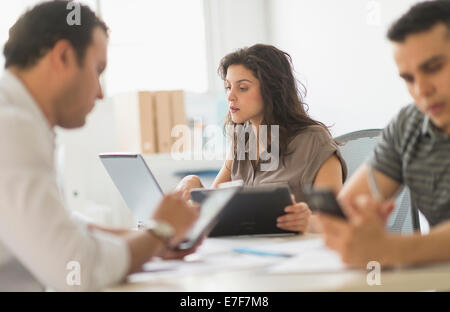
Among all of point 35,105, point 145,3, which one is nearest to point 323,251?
point 35,105

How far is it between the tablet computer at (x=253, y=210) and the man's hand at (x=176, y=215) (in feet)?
1.14

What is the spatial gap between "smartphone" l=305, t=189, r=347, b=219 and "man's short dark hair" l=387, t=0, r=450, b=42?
0.50 meters

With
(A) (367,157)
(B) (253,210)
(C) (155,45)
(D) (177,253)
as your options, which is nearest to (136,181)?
(B) (253,210)

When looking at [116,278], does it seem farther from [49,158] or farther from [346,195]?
[346,195]

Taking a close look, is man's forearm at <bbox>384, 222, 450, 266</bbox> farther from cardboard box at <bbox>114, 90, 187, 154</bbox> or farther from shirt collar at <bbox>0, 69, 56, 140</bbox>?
cardboard box at <bbox>114, 90, 187, 154</bbox>

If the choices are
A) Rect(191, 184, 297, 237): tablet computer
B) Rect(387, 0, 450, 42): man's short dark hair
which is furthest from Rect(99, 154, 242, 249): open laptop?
Rect(387, 0, 450, 42): man's short dark hair

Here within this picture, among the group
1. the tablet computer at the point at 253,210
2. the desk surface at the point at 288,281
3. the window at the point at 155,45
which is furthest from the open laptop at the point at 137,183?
the window at the point at 155,45

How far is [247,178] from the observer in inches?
95.7

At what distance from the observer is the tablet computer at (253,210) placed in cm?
162

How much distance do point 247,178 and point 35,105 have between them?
132 cm

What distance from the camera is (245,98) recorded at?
2.45m

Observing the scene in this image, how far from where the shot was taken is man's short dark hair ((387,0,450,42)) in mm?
1327

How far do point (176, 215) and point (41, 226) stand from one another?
288 mm
